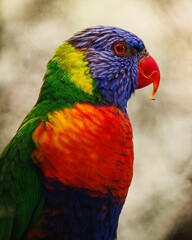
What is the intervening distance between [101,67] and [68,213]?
962 mm

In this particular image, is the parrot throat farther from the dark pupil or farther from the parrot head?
the dark pupil

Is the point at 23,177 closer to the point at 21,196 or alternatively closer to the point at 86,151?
the point at 21,196

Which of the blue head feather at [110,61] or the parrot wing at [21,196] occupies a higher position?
the blue head feather at [110,61]

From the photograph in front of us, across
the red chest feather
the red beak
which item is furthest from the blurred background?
the red chest feather

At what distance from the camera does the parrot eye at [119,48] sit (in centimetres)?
321

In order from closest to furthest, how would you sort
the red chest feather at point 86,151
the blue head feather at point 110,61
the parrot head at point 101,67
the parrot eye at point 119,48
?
the red chest feather at point 86,151 → the parrot head at point 101,67 → the blue head feather at point 110,61 → the parrot eye at point 119,48

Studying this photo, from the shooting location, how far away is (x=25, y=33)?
4434 millimetres

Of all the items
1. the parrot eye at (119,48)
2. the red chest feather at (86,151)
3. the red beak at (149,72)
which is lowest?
the red chest feather at (86,151)

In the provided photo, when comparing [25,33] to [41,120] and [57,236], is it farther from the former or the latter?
[57,236]

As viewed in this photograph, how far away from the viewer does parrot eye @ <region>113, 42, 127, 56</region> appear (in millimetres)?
3211

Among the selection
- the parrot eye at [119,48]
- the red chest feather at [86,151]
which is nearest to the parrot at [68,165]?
the red chest feather at [86,151]

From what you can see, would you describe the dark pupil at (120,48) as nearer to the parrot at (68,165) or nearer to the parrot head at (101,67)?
the parrot head at (101,67)

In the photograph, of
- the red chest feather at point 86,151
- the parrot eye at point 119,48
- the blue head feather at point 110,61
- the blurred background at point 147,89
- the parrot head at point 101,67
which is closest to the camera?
the red chest feather at point 86,151

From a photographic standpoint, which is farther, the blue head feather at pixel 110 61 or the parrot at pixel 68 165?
the blue head feather at pixel 110 61
